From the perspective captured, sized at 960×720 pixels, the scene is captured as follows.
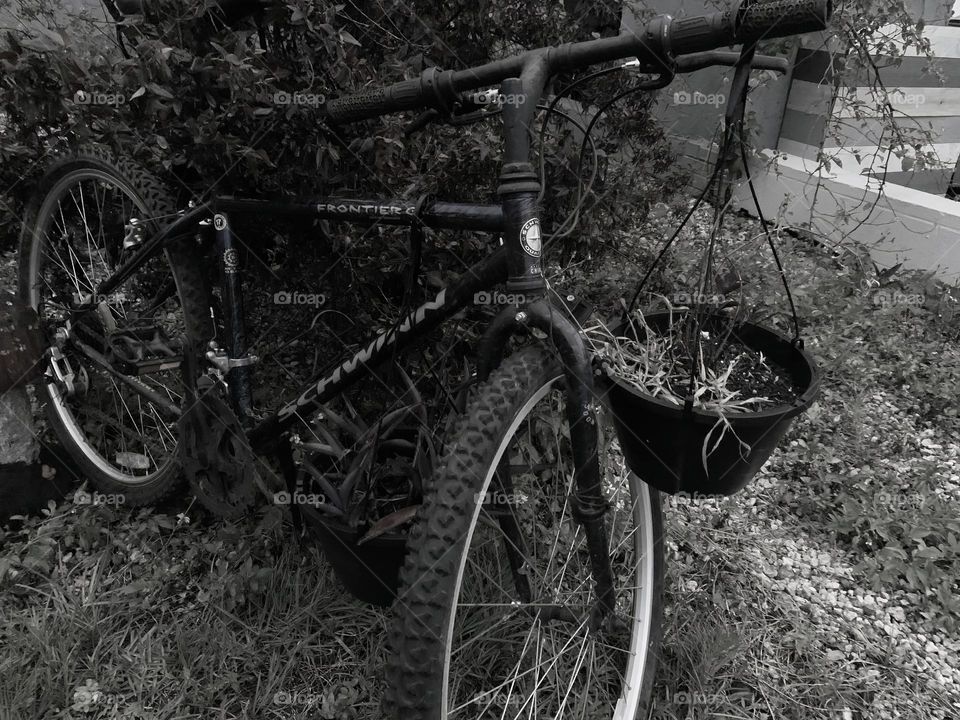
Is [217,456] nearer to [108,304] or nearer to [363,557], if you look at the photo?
[363,557]

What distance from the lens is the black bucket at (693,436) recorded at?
132 cm

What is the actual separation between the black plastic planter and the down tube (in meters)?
0.29

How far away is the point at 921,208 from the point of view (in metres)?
4.04

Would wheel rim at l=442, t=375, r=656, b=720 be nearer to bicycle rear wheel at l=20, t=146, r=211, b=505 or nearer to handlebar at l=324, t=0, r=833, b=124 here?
handlebar at l=324, t=0, r=833, b=124

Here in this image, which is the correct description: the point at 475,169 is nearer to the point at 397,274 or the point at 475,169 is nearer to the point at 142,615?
the point at 397,274

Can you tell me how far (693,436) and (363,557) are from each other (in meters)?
0.88

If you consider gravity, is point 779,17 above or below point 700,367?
above

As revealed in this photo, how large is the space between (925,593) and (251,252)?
8.23 feet

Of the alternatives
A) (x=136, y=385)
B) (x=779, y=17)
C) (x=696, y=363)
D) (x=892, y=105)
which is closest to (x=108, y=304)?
(x=136, y=385)

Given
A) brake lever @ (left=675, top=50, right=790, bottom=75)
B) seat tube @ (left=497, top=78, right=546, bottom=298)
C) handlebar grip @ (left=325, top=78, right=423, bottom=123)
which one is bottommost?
seat tube @ (left=497, top=78, right=546, bottom=298)

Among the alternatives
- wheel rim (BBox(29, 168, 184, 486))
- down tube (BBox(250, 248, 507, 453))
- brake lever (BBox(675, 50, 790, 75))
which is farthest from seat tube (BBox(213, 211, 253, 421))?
brake lever (BBox(675, 50, 790, 75))

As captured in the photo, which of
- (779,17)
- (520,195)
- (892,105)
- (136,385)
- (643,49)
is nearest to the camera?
(779,17)

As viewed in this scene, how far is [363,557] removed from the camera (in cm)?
172

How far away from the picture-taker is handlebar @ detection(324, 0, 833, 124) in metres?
1.05
